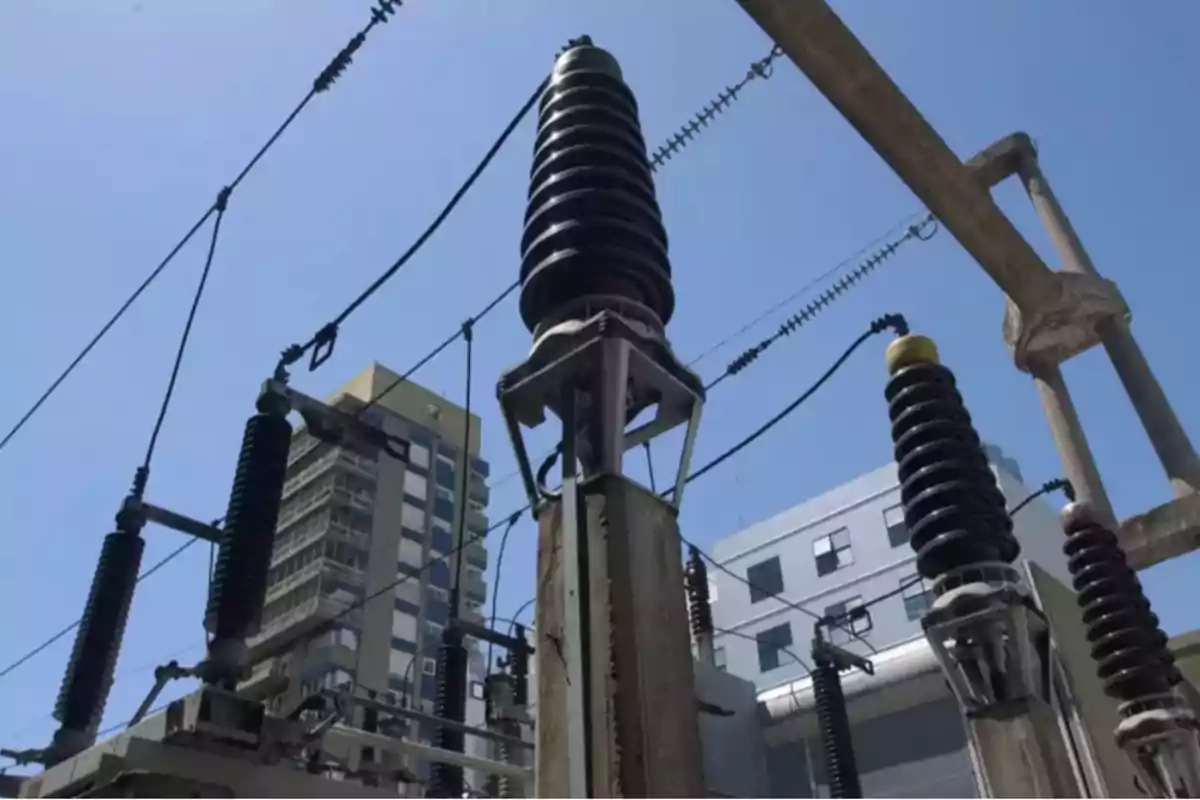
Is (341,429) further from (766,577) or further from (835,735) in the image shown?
(766,577)

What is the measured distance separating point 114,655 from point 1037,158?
424 inches

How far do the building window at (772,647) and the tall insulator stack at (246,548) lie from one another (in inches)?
1467

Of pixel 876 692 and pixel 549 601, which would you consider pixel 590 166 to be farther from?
pixel 876 692

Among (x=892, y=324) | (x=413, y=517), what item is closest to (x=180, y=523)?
(x=892, y=324)

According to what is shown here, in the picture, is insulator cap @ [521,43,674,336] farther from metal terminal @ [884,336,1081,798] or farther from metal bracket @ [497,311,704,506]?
metal terminal @ [884,336,1081,798]

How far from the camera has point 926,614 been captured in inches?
183

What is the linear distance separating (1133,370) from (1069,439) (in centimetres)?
97

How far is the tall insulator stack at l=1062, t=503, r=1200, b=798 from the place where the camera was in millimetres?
6457

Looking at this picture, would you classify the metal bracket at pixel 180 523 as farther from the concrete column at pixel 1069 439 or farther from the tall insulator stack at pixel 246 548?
the concrete column at pixel 1069 439

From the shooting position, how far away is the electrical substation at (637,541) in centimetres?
298

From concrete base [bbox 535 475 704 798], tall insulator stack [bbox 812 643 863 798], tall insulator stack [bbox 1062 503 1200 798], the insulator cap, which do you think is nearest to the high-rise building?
tall insulator stack [bbox 812 643 863 798]

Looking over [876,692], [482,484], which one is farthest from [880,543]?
[482,484]

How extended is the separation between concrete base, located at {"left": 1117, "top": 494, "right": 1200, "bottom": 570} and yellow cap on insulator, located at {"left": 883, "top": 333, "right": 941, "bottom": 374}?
5762 millimetres

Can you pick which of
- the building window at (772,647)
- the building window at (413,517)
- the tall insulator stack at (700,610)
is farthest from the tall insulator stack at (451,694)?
the building window at (413,517)
